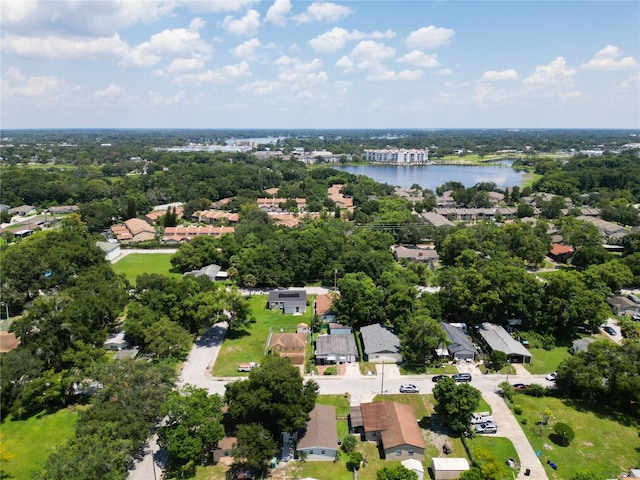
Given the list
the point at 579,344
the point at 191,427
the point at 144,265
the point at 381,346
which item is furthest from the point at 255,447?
the point at 144,265

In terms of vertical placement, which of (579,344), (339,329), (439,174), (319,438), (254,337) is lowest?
(254,337)

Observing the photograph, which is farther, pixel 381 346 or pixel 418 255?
pixel 418 255

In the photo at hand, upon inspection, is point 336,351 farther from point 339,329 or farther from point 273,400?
point 273,400

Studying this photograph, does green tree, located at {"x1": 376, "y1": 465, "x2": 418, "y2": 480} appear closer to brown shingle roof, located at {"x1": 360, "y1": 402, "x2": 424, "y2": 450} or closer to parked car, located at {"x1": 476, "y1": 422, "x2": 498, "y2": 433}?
brown shingle roof, located at {"x1": 360, "y1": 402, "x2": 424, "y2": 450}

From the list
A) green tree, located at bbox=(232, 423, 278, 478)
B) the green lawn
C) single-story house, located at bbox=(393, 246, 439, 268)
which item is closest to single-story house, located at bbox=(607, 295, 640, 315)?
single-story house, located at bbox=(393, 246, 439, 268)

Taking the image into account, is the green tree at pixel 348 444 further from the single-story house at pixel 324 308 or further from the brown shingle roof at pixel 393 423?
the single-story house at pixel 324 308

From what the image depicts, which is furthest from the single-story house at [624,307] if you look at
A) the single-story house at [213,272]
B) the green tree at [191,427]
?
the single-story house at [213,272]

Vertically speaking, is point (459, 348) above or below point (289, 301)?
below
